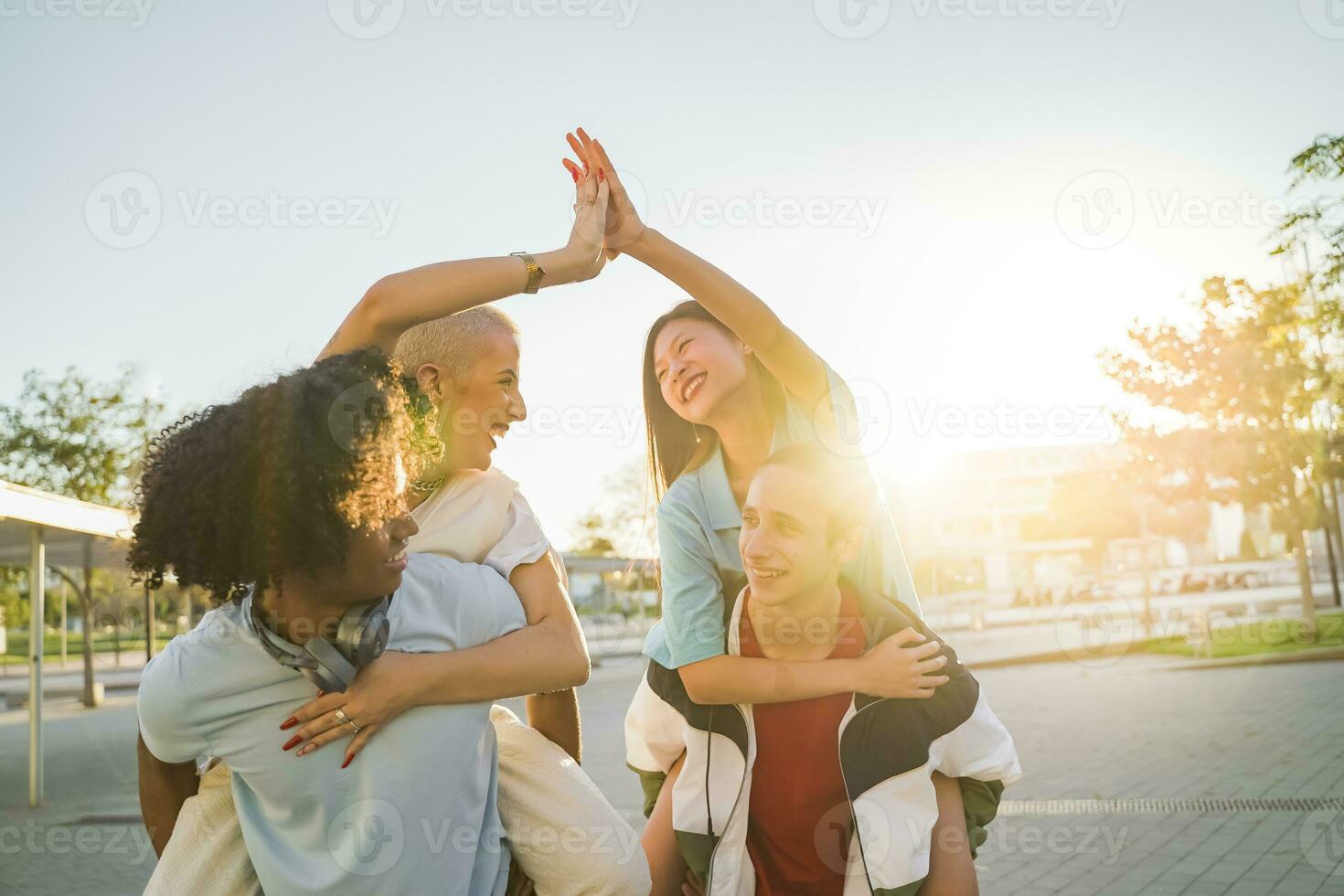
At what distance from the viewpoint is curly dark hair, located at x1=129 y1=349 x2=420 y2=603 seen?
1656mm

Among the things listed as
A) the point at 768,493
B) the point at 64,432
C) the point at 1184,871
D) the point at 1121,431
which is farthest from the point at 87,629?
the point at 1121,431

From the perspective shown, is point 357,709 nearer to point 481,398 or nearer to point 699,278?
point 481,398

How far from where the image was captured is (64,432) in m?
22.6

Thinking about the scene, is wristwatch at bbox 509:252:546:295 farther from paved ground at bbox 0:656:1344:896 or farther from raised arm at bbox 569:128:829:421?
paved ground at bbox 0:656:1344:896

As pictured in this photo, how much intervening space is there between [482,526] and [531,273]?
1.71 ft

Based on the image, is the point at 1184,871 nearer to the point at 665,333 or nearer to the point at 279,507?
the point at 665,333

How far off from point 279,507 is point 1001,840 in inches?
281

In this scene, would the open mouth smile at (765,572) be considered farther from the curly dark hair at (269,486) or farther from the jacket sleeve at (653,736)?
the curly dark hair at (269,486)

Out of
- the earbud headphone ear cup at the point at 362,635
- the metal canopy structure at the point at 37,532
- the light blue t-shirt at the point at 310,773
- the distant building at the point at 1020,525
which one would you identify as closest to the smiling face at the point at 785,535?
the light blue t-shirt at the point at 310,773

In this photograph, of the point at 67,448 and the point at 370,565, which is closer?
the point at 370,565

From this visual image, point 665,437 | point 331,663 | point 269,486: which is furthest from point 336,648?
point 665,437

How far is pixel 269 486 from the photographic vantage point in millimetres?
1661

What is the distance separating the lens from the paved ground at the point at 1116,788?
257 inches

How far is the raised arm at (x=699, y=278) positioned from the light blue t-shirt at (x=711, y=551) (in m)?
0.19
